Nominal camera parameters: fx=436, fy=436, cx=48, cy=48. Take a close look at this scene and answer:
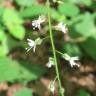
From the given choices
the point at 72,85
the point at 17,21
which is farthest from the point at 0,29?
the point at 72,85

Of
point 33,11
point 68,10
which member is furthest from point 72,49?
point 33,11

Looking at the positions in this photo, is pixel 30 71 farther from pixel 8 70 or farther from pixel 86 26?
pixel 86 26

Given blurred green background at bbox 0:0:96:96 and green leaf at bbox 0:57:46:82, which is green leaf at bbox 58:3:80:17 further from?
green leaf at bbox 0:57:46:82

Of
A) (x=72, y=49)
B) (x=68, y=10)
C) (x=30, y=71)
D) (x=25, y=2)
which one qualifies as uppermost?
(x=25, y=2)

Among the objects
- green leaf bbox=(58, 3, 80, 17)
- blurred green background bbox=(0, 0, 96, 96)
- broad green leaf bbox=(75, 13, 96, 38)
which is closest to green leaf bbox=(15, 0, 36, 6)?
blurred green background bbox=(0, 0, 96, 96)

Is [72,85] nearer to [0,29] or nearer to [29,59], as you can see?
[29,59]

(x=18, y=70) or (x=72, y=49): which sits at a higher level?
(x=72, y=49)
